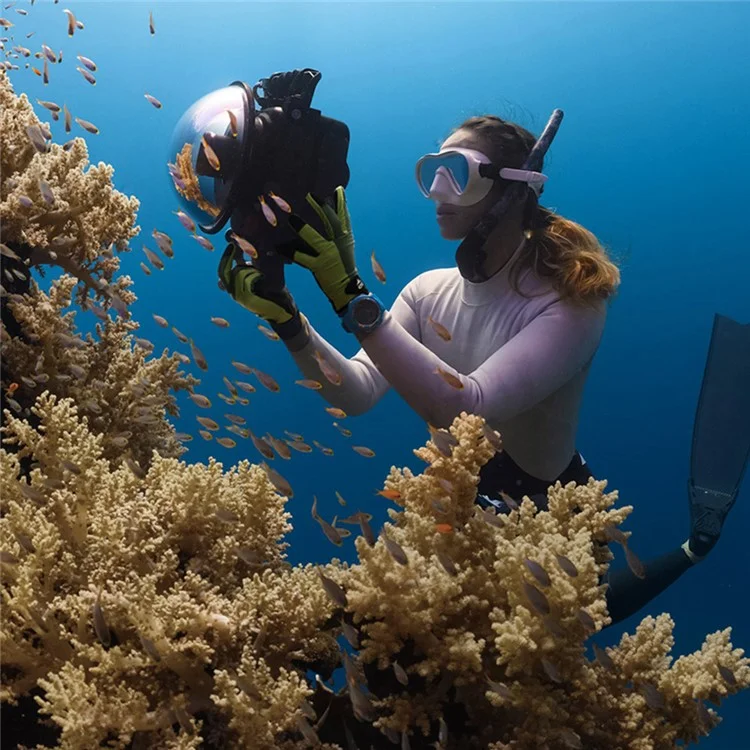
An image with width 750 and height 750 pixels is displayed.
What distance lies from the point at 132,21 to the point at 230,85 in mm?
18117

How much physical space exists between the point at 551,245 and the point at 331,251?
1.13 meters

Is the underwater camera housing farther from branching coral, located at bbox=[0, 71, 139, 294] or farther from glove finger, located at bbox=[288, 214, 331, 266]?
branching coral, located at bbox=[0, 71, 139, 294]

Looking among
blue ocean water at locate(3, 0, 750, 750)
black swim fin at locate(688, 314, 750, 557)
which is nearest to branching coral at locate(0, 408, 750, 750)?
black swim fin at locate(688, 314, 750, 557)

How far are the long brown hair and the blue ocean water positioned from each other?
1598 cm

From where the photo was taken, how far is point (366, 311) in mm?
2293

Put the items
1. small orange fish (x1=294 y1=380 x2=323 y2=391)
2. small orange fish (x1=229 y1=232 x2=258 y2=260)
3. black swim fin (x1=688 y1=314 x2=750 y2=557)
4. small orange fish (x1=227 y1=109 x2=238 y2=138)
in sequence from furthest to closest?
1. black swim fin (x1=688 y1=314 x2=750 y2=557)
2. small orange fish (x1=294 y1=380 x2=323 y2=391)
3. small orange fish (x1=229 y1=232 x2=258 y2=260)
4. small orange fish (x1=227 y1=109 x2=238 y2=138)

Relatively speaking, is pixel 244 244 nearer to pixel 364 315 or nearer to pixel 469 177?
pixel 364 315

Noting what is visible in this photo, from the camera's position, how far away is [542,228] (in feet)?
9.76

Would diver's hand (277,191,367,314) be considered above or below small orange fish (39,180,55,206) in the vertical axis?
below

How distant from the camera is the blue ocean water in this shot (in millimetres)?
18828

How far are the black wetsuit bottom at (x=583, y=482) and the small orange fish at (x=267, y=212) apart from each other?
1.23 m

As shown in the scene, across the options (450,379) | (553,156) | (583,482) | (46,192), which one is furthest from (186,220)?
(553,156)

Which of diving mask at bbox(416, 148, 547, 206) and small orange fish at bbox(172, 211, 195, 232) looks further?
diving mask at bbox(416, 148, 547, 206)

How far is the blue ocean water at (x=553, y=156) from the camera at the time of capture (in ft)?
61.8
